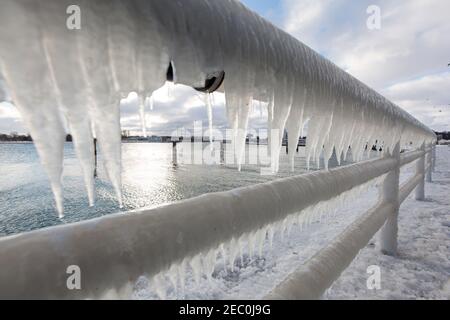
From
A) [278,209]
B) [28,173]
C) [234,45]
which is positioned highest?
[234,45]

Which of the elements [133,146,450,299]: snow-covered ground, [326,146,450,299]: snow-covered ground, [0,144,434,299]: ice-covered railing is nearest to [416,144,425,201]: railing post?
[326,146,450,299]: snow-covered ground

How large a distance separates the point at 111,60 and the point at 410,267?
2.98m

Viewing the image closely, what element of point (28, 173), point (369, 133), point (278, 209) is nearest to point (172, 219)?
point (278, 209)

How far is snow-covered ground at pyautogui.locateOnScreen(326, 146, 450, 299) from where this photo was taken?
80.6 inches

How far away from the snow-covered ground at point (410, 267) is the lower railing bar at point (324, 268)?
61cm

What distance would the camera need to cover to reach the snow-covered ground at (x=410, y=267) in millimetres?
2047

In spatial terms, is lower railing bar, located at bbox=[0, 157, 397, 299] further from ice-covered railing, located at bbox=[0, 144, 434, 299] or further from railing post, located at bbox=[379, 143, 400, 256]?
railing post, located at bbox=[379, 143, 400, 256]

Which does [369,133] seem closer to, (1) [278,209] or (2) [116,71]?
(1) [278,209]

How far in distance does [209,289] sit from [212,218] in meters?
1.88

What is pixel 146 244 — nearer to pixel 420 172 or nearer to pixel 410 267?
pixel 410 267

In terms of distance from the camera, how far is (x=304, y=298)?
0.93 meters

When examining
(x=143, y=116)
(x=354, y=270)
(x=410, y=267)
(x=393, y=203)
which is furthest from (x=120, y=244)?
(x=410, y=267)

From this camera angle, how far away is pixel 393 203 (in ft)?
8.36

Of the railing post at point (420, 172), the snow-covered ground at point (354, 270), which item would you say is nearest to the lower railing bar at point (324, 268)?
the snow-covered ground at point (354, 270)
